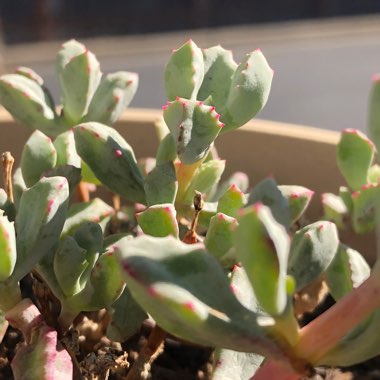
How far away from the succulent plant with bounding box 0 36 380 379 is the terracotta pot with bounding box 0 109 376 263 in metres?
0.14

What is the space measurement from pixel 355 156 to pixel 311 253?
22 cm

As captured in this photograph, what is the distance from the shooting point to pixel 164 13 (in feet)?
11.7

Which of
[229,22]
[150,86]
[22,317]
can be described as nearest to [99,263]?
[22,317]

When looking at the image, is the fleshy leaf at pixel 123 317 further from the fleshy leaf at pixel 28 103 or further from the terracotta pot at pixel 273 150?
the terracotta pot at pixel 273 150

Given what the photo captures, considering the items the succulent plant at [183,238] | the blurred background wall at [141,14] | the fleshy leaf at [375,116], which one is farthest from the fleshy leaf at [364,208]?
the blurred background wall at [141,14]

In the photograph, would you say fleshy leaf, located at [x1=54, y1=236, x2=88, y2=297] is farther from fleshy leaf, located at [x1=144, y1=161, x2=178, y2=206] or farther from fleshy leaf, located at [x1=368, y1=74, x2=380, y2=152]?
fleshy leaf, located at [x1=368, y1=74, x2=380, y2=152]

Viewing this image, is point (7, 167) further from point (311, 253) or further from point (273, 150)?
point (273, 150)

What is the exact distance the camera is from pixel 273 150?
36.2 inches

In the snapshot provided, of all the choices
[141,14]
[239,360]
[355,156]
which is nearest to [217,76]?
[355,156]

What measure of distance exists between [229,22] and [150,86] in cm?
201

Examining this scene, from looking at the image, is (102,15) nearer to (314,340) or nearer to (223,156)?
(223,156)

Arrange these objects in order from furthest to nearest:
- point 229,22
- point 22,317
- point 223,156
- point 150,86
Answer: point 229,22 < point 150,86 < point 223,156 < point 22,317

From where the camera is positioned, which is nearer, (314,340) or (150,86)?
(314,340)

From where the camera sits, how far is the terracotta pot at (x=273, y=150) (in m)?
0.90
